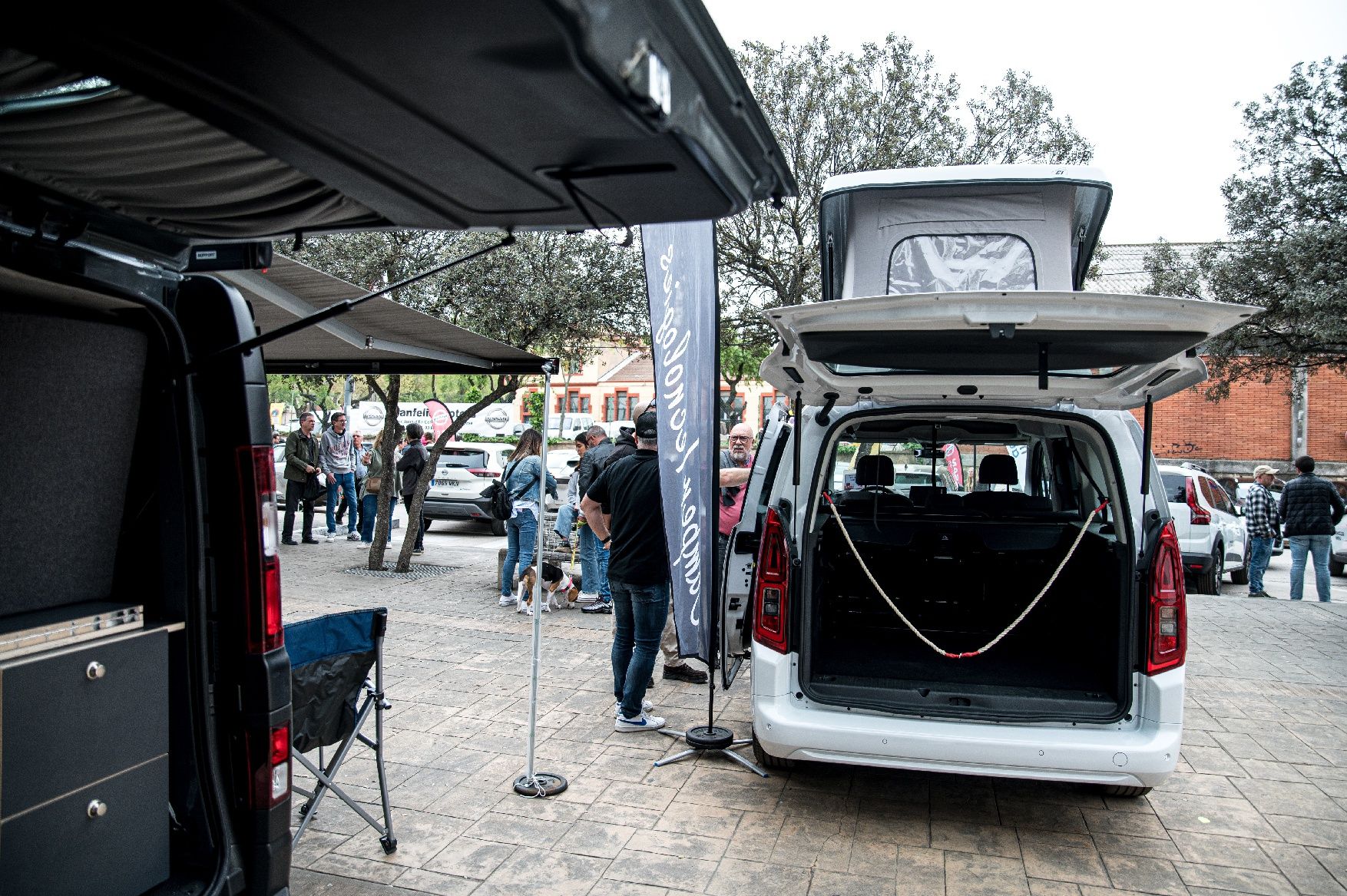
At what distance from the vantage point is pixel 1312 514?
11188mm

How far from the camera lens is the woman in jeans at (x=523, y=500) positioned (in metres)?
8.83

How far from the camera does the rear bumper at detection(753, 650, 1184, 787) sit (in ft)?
12.8

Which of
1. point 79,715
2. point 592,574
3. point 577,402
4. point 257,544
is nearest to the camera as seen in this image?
point 79,715

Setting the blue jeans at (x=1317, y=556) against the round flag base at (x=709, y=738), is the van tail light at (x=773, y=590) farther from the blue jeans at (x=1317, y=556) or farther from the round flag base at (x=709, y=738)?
the blue jeans at (x=1317, y=556)

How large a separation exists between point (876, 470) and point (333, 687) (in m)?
4.24

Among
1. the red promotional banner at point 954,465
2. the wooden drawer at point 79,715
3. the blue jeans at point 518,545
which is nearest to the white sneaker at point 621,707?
the blue jeans at point 518,545

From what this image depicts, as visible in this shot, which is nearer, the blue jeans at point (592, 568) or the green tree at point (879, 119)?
the blue jeans at point (592, 568)

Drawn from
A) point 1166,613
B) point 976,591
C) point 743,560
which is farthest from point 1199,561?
point 1166,613

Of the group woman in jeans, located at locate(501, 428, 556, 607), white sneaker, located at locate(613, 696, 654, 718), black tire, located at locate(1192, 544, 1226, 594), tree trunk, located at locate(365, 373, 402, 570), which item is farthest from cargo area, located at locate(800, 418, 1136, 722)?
black tire, located at locate(1192, 544, 1226, 594)

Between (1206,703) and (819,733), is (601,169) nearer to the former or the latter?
(819,733)

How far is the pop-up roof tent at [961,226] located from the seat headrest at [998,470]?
1486 millimetres

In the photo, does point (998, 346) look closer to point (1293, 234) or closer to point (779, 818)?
point (779, 818)

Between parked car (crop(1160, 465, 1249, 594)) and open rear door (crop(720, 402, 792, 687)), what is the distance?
24.7 ft

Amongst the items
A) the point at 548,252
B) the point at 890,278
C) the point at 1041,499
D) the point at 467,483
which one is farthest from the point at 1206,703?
the point at 467,483
